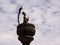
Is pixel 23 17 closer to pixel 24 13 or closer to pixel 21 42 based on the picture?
pixel 24 13

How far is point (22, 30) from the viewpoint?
24.2 metres

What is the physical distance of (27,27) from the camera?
79.3 feet

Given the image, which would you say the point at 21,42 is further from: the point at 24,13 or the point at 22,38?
the point at 24,13

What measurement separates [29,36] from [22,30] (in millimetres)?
785

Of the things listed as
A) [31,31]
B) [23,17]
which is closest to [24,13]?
[23,17]

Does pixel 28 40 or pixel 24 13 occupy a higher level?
pixel 24 13

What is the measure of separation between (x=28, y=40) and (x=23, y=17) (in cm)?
209

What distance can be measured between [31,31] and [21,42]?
1352 millimetres

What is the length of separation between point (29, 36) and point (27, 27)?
80 centimetres

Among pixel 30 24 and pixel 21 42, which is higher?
pixel 30 24

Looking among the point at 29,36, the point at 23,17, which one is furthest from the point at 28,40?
the point at 23,17

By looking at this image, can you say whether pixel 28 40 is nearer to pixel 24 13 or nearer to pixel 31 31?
pixel 31 31

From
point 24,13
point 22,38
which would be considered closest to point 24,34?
point 22,38

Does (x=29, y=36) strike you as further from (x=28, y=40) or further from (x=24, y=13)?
(x=24, y=13)
